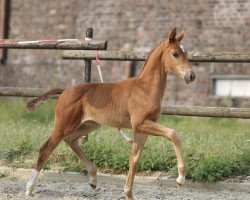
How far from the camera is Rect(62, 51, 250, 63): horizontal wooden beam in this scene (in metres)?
7.76

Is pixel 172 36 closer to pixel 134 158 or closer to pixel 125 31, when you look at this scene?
pixel 134 158

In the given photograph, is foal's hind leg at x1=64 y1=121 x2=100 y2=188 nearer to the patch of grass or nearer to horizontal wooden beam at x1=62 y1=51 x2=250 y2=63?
the patch of grass

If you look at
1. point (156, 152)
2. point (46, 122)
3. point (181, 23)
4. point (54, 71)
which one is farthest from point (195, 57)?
point (54, 71)

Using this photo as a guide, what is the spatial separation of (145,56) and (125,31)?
7231mm

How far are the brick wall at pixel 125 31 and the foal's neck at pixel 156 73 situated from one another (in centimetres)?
794

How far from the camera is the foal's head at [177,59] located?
593cm

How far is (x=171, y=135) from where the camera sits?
18.8 ft

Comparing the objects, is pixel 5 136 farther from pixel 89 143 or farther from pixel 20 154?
pixel 89 143

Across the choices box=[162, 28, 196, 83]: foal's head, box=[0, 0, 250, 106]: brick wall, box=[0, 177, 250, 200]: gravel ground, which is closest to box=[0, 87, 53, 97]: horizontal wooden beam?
box=[0, 177, 250, 200]: gravel ground

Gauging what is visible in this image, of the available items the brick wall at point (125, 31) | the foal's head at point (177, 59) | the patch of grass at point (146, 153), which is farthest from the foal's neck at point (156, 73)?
the brick wall at point (125, 31)

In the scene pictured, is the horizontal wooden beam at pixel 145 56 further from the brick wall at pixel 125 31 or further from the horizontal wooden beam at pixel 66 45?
the brick wall at pixel 125 31

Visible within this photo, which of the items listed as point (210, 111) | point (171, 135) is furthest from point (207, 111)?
point (171, 135)

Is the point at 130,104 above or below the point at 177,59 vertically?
below

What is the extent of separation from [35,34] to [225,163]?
32.5 feet
